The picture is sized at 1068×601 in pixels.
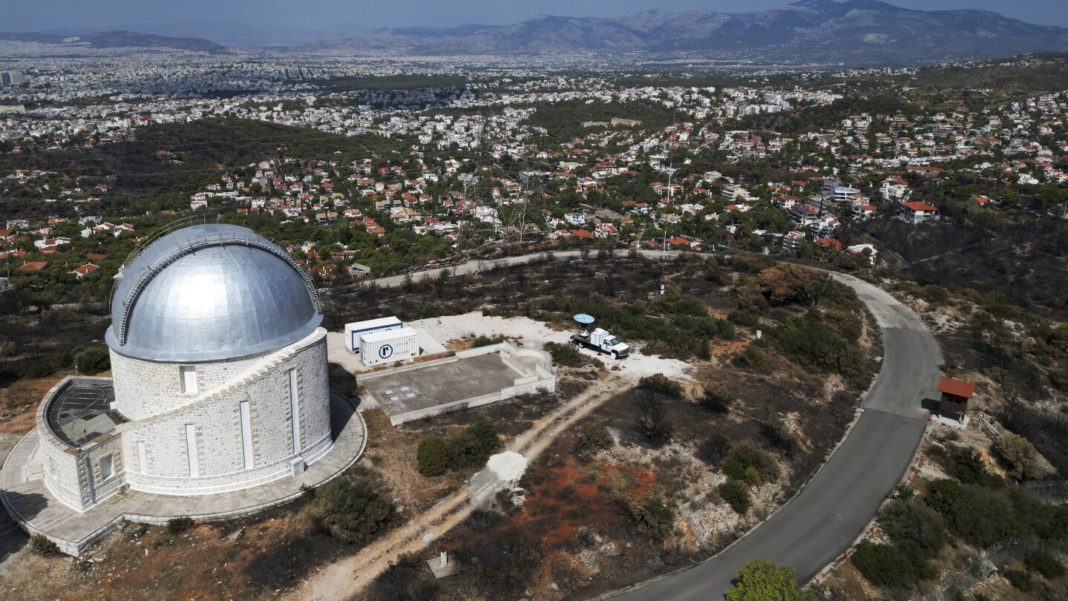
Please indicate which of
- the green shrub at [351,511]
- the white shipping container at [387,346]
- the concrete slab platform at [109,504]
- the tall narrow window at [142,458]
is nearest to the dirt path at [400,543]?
the green shrub at [351,511]

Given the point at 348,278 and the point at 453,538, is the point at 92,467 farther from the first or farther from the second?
the point at 348,278

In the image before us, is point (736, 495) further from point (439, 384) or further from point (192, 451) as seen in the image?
point (192, 451)

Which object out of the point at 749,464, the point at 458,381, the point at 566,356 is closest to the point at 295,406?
the point at 458,381

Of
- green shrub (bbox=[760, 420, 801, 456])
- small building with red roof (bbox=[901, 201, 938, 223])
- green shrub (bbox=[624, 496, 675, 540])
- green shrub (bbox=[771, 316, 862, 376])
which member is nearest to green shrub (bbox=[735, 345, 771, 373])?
green shrub (bbox=[771, 316, 862, 376])

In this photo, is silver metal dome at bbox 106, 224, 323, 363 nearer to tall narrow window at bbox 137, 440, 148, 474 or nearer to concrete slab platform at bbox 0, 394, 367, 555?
tall narrow window at bbox 137, 440, 148, 474

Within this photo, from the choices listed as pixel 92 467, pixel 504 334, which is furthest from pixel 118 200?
pixel 92 467

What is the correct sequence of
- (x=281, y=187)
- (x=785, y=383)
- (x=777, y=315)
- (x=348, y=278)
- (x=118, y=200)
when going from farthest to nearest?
(x=281, y=187)
(x=118, y=200)
(x=348, y=278)
(x=777, y=315)
(x=785, y=383)
